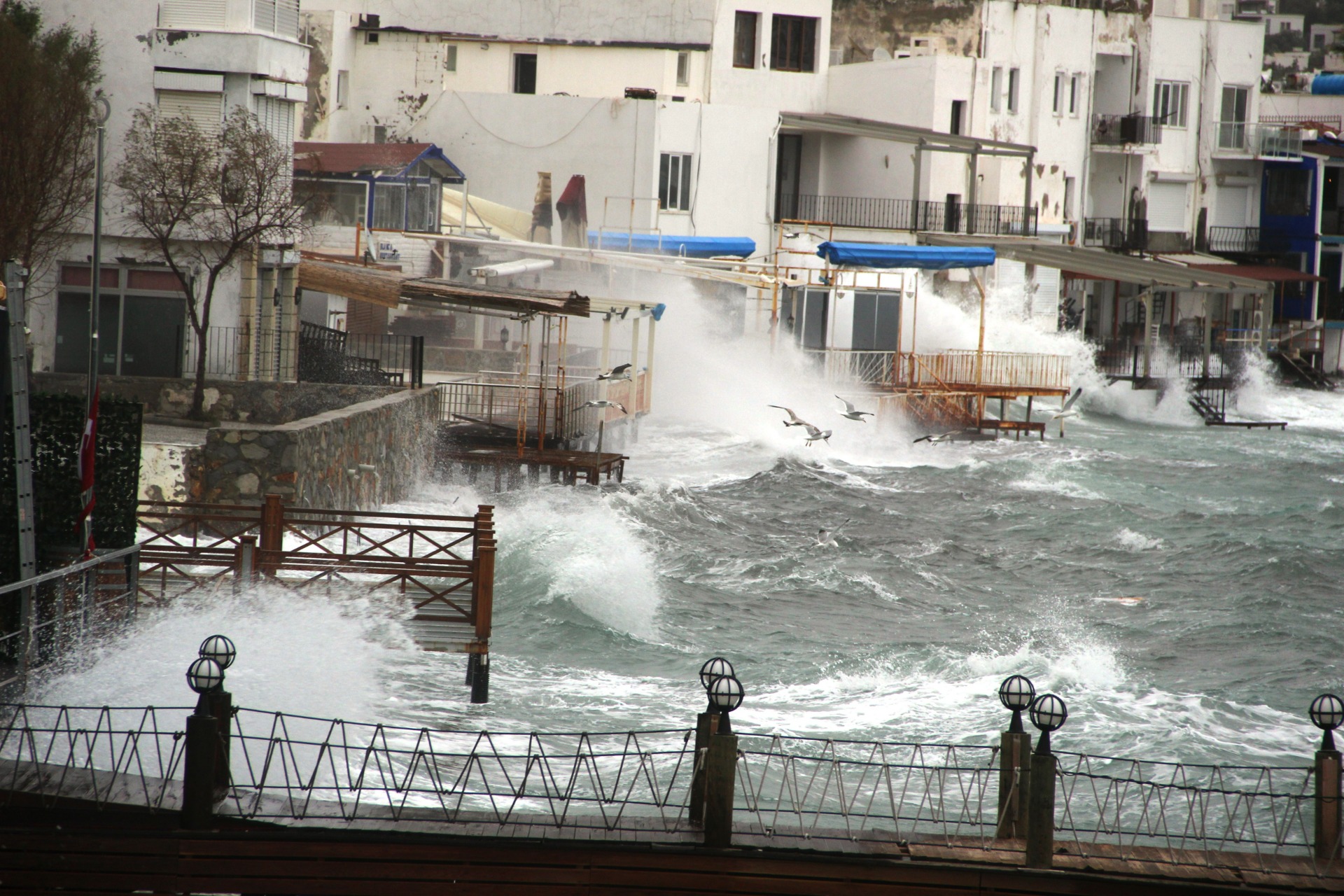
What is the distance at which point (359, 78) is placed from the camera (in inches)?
1678

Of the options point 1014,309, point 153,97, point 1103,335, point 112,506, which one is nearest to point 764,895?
point 112,506

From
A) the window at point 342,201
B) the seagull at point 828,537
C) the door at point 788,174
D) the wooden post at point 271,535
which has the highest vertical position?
the door at point 788,174

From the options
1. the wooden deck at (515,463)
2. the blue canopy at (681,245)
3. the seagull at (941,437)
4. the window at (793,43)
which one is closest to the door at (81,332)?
the wooden deck at (515,463)

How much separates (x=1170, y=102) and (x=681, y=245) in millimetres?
26501

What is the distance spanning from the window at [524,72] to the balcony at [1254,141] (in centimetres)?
2615

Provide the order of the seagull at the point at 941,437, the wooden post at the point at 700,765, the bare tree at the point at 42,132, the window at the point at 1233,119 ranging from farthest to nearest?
1. the window at the point at 1233,119
2. the seagull at the point at 941,437
3. the bare tree at the point at 42,132
4. the wooden post at the point at 700,765

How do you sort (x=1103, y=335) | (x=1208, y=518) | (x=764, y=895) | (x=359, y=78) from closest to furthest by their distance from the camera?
1. (x=764, y=895)
2. (x=1208, y=518)
3. (x=359, y=78)
4. (x=1103, y=335)

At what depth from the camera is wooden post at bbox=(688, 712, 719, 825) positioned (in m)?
7.78

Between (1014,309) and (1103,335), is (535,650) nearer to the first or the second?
(1014,309)

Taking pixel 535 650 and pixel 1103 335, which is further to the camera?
pixel 1103 335

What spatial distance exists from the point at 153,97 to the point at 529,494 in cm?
940

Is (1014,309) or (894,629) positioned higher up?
(1014,309)

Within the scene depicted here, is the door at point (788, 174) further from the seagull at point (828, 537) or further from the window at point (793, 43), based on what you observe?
the seagull at point (828, 537)

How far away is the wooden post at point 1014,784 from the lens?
27.0ft
